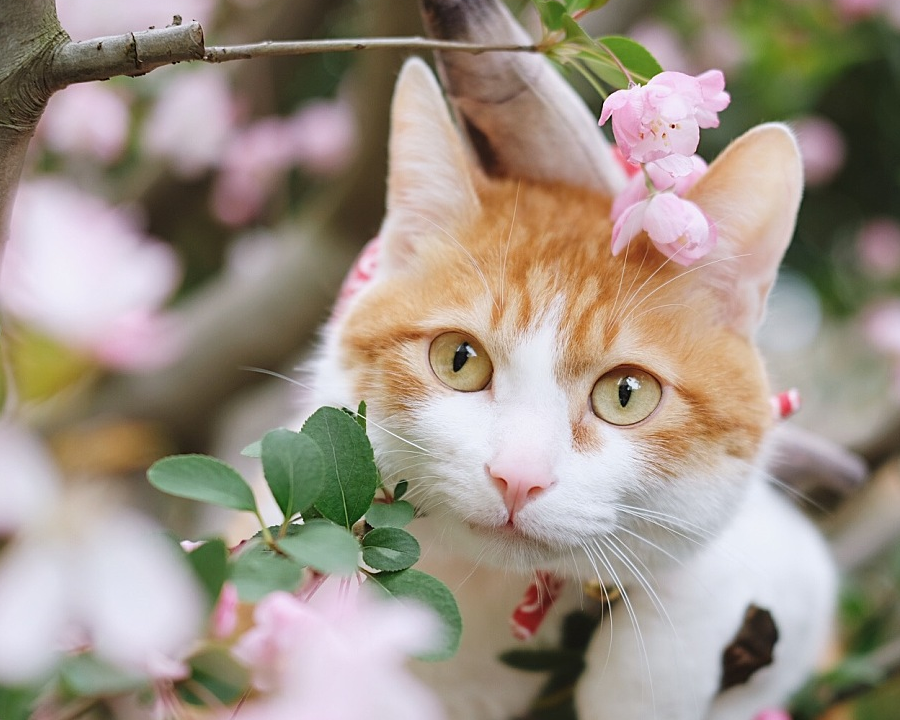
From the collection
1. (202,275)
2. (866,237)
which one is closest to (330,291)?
(202,275)

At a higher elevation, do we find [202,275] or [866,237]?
[866,237]

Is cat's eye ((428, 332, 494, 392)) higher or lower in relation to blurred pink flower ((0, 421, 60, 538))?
lower

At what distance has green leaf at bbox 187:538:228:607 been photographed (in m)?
0.43

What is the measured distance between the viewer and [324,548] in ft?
1.46

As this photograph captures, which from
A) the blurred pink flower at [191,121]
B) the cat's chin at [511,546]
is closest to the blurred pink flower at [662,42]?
the blurred pink flower at [191,121]

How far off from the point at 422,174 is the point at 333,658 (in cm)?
45

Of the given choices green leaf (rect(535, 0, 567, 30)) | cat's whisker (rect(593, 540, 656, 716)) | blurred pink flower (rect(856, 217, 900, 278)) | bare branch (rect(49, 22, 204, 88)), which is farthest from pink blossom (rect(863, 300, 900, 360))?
bare branch (rect(49, 22, 204, 88))

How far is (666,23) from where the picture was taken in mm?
1964

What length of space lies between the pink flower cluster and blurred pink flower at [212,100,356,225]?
1.30 metres

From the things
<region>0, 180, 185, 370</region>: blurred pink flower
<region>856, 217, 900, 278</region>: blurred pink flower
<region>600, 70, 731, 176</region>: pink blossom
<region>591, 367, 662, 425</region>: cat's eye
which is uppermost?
<region>600, 70, 731, 176</region>: pink blossom

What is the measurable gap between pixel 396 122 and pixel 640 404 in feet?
1.03

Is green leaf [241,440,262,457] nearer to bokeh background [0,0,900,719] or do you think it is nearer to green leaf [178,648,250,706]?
green leaf [178,648,250,706]

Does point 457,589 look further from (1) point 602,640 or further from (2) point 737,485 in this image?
(2) point 737,485

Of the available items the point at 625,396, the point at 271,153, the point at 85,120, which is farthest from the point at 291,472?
the point at 271,153
